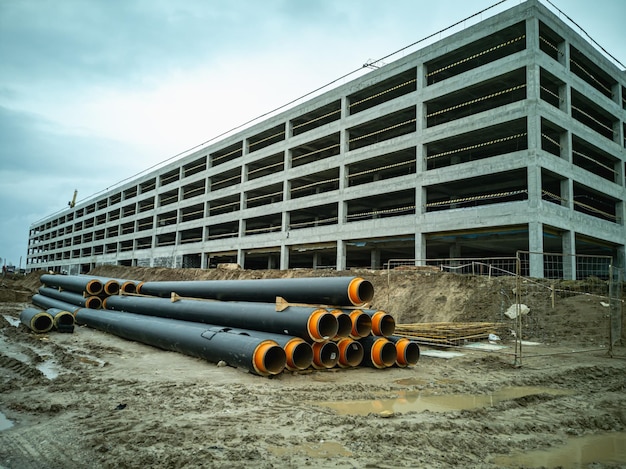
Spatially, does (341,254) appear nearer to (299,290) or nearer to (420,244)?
(420,244)

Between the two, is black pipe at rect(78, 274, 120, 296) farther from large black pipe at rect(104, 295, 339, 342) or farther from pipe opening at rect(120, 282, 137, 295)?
large black pipe at rect(104, 295, 339, 342)

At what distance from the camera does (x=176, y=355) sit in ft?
30.2

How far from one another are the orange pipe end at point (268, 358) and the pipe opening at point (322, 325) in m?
0.62

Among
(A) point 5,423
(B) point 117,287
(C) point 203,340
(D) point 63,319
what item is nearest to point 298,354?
(C) point 203,340

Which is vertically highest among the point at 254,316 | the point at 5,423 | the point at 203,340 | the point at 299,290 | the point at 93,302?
the point at 299,290

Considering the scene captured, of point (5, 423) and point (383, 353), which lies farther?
point (383, 353)

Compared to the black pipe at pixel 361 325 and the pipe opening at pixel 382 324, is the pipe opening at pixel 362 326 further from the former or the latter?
the pipe opening at pixel 382 324

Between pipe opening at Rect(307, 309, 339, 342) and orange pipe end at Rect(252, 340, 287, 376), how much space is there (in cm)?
62

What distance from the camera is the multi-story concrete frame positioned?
2155 centimetres

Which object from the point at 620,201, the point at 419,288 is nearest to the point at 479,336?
the point at 419,288

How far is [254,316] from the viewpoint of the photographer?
8.42m

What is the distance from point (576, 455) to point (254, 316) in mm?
5807

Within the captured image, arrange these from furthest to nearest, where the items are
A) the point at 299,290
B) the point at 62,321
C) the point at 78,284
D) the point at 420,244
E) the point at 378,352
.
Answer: the point at 420,244 → the point at 78,284 → the point at 62,321 → the point at 299,290 → the point at 378,352

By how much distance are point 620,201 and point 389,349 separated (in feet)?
86.2
